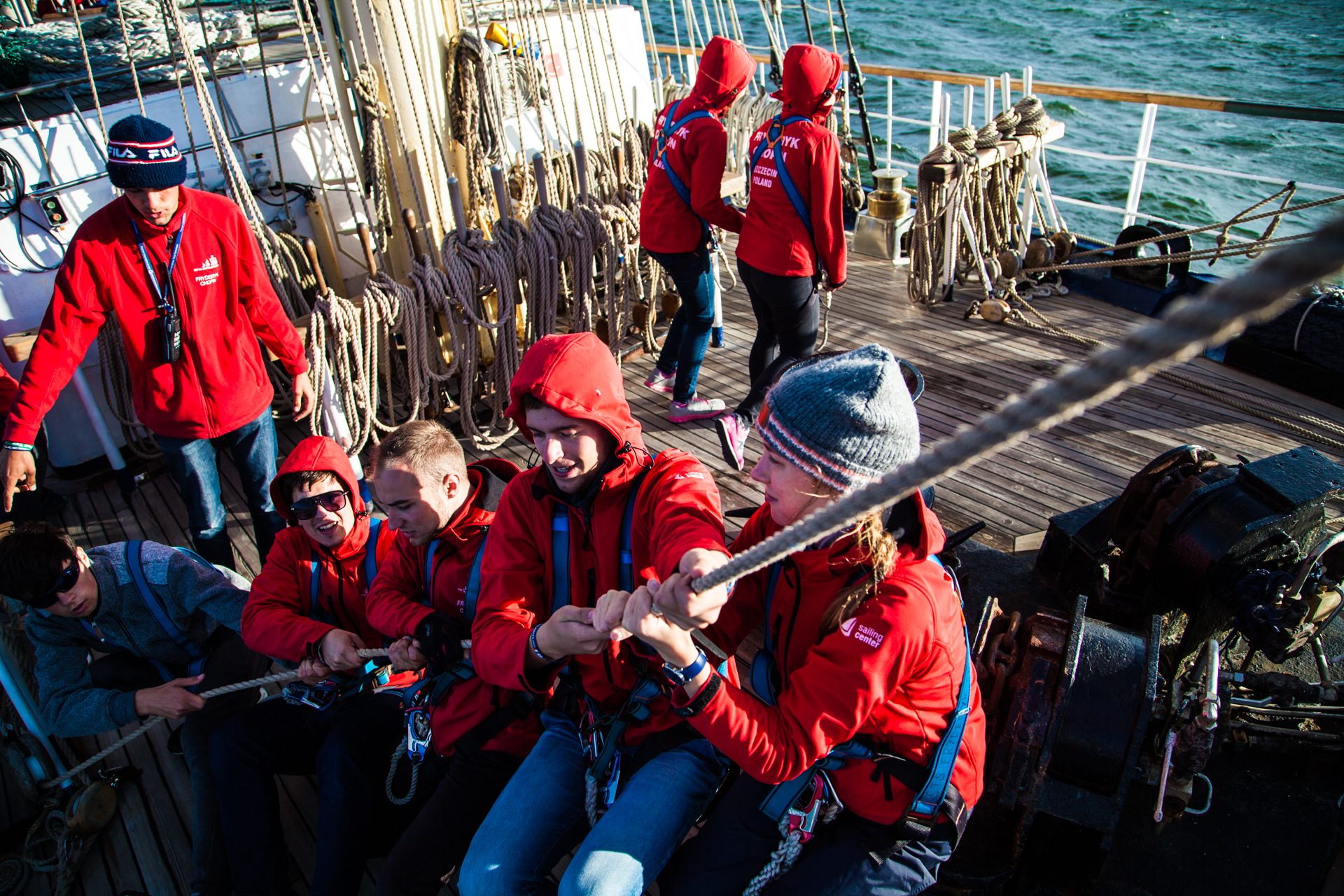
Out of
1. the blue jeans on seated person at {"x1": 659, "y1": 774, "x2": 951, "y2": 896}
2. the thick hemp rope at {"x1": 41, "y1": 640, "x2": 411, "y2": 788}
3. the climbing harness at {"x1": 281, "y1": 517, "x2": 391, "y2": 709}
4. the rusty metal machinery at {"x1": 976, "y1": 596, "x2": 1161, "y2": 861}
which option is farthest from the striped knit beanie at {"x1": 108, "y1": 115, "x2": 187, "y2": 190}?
the rusty metal machinery at {"x1": 976, "y1": 596, "x2": 1161, "y2": 861}

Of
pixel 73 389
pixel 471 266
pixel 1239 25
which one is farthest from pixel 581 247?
pixel 1239 25

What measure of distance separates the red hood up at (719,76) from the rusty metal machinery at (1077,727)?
7.77 ft

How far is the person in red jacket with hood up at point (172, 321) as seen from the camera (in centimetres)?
230

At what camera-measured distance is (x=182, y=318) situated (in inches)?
96.6

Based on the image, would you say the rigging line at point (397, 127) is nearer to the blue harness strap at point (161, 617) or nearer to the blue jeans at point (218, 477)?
the blue jeans at point (218, 477)

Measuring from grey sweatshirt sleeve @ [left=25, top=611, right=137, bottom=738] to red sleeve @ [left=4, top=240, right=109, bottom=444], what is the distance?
669mm

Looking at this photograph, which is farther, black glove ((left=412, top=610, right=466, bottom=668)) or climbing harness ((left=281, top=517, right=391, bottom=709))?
climbing harness ((left=281, top=517, right=391, bottom=709))

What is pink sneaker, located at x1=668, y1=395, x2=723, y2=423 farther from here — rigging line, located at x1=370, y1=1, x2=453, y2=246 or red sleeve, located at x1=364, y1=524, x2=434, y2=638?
red sleeve, located at x1=364, y1=524, x2=434, y2=638

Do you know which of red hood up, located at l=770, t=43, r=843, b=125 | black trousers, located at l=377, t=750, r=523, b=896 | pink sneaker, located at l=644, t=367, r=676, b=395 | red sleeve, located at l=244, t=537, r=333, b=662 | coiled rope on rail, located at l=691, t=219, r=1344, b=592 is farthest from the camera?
pink sneaker, located at l=644, t=367, r=676, b=395

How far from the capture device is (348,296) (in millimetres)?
4910

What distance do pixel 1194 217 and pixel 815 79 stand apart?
1130 centimetres

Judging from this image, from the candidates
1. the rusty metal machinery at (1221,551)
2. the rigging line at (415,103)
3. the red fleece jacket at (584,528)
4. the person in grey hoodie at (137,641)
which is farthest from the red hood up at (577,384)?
the rigging line at (415,103)

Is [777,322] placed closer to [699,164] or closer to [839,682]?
[699,164]

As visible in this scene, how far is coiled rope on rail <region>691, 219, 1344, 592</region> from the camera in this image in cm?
44
